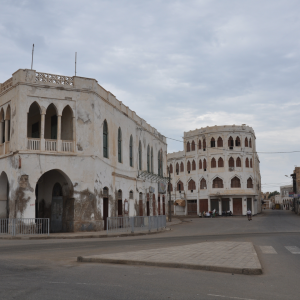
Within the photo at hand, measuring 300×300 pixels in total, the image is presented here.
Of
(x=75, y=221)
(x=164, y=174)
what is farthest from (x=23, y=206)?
(x=164, y=174)

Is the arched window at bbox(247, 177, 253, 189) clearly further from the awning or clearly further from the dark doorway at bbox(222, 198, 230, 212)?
the awning

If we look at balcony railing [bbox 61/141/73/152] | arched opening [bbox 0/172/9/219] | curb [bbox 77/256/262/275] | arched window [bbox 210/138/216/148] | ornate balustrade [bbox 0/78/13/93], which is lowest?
curb [bbox 77/256/262/275]

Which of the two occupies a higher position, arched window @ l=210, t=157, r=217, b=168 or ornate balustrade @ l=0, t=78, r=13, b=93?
ornate balustrade @ l=0, t=78, r=13, b=93

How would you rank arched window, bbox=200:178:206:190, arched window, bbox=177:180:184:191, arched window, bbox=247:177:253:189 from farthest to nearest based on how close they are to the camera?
arched window, bbox=177:180:184:191, arched window, bbox=200:178:206:190, arched window, bbox=247:177:253:189

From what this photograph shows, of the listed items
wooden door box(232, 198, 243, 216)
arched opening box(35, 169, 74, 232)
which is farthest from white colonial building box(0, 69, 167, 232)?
wooden door box(232, 198, 243, 216)

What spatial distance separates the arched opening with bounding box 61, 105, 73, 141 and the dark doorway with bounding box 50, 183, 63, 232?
3.31 metres

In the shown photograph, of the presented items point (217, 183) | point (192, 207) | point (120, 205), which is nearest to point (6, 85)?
point (120, 205)

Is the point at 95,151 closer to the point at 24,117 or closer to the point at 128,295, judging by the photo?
the point at 24,117

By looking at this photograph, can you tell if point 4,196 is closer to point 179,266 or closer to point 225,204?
point 179,266

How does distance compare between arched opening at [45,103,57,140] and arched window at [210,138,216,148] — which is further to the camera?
arched window at [210,138,216,148]

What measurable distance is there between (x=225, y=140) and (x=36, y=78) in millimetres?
41777

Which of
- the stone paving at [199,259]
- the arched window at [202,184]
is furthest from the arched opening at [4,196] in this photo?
the arched window at [202,184]

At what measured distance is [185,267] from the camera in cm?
940

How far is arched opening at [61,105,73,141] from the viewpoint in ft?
86.5
